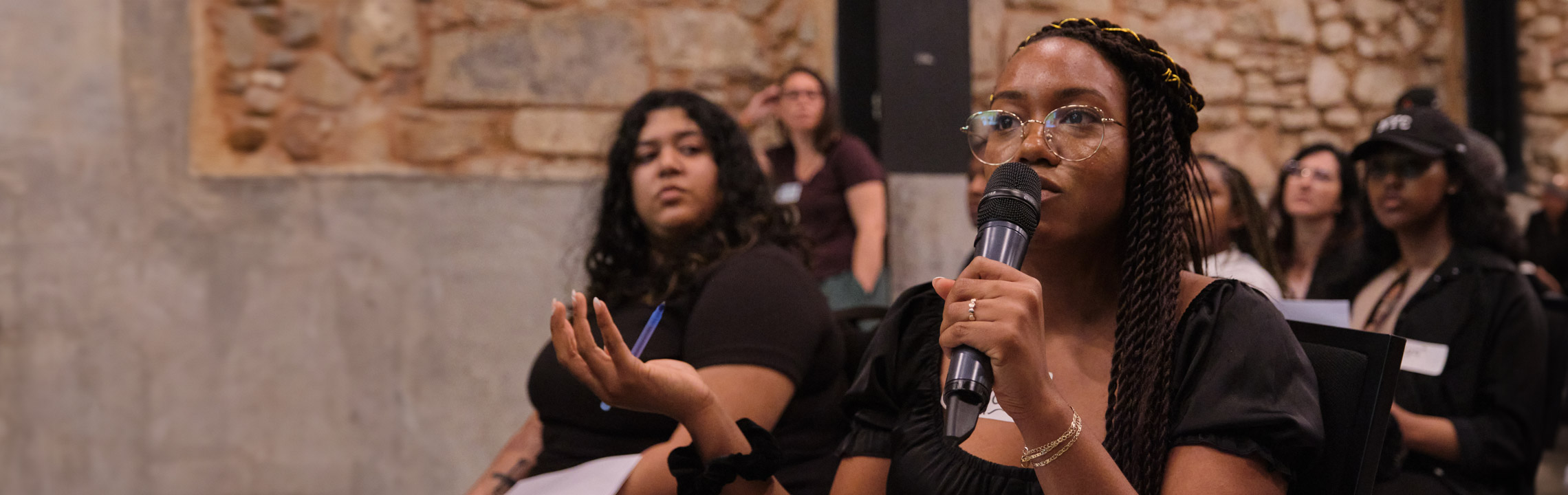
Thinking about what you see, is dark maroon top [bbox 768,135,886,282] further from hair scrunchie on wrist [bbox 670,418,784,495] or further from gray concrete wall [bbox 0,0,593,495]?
hair scrunchie on wrist [bbox 670,418,784,495]

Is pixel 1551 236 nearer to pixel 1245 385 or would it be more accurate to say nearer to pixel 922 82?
pixel 922 82

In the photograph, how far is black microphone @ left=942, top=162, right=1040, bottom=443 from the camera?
2.70ft

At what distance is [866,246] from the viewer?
3.49m

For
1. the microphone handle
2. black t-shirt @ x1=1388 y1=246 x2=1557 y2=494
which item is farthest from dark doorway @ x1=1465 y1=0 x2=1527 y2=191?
the microphone handle

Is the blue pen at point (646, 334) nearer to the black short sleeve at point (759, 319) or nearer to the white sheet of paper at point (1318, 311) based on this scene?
the black short sleeve at point (759, 319)

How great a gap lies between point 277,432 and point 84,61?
4.62 feet

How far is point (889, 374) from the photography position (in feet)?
4.25

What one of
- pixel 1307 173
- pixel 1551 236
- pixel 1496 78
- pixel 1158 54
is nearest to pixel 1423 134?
pixel 1307 173

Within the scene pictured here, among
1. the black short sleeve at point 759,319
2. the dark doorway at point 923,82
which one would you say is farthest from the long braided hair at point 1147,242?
the dark doorway at point 923,82

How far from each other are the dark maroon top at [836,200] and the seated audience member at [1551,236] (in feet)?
8.60

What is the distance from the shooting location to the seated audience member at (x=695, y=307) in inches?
70.9

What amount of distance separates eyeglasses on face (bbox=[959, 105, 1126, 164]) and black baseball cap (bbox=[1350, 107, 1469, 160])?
1556 mm

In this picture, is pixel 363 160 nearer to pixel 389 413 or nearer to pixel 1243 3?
pixel 389 413

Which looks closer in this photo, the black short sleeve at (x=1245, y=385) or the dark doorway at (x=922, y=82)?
the black short sleeve at (x=1245, y=385)
